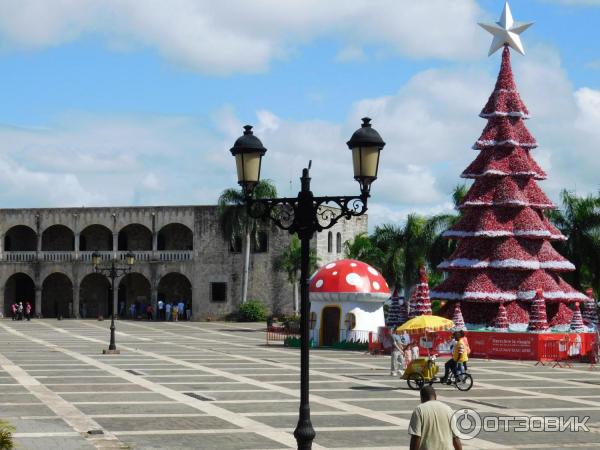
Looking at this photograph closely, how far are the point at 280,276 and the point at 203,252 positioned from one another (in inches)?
218

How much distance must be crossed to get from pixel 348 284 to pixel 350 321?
4.99 feet

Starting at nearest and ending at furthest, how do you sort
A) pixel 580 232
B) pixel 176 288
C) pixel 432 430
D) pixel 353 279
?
pixel 432 430
pixel 353 279
pixel 580 232
pixel 176 288

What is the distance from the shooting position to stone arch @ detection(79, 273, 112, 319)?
68438 millimetres

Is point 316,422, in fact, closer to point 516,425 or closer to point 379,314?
point 516,425

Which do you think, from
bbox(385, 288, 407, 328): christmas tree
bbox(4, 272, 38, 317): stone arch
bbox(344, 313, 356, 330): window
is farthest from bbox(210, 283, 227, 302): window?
bbox(385, 288, 407, 328): christmas tree

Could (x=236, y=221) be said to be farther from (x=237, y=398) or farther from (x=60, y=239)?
(x=237, y=398)

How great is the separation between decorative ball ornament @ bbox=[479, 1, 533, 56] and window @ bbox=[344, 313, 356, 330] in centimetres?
1225

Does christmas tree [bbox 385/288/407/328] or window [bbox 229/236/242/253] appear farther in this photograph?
window [bbox 229/236/242/253]

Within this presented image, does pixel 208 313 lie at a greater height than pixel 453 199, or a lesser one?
lesser

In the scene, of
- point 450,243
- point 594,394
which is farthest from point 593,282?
point 594,394

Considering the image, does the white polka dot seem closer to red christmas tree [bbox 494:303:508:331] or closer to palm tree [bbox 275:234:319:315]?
red christmas tree [bbox 494:303:508:331]

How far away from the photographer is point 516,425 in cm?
1706

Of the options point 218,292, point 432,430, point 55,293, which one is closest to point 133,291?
point 55,293

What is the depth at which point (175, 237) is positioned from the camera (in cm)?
6731
